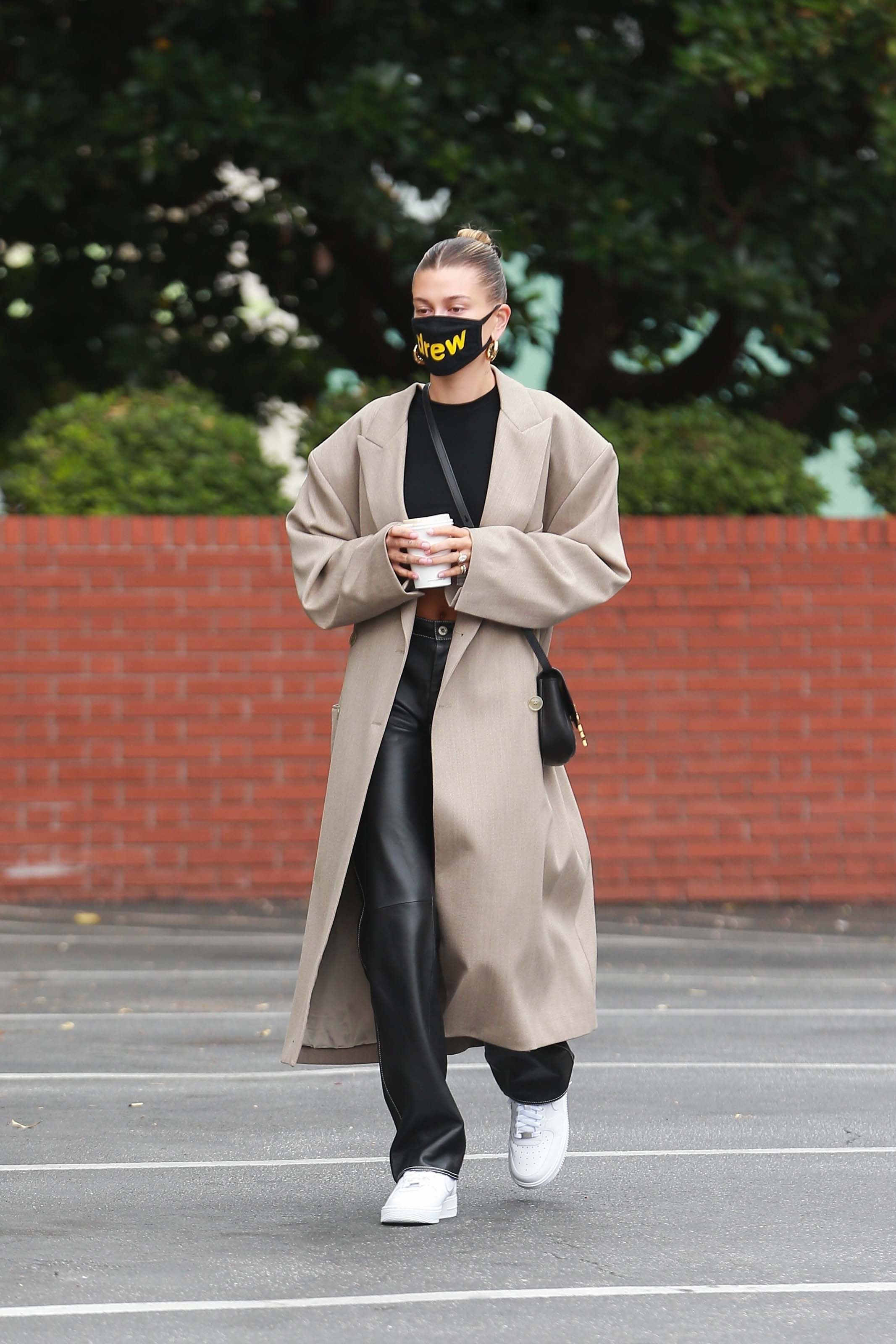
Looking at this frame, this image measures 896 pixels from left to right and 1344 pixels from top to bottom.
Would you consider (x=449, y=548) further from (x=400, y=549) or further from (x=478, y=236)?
(x=478, y=236)

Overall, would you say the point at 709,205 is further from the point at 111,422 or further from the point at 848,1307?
the point at 848,1307

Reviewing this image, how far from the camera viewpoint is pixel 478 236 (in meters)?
4.75

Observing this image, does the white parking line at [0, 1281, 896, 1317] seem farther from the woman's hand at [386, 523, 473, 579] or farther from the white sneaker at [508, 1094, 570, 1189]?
the woman's hand at [386, 523, 473, 579]

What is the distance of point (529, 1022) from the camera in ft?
14.9

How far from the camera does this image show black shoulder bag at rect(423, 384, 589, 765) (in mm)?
4621

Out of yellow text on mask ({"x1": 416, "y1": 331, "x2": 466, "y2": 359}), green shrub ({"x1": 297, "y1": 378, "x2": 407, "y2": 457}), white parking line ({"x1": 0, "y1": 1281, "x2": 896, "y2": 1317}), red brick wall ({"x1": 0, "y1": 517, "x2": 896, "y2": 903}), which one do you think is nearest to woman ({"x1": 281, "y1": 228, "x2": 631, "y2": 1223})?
yellow text on mask ({"x1": 416, "y1": 331, "x2": 466, "y2": 359})

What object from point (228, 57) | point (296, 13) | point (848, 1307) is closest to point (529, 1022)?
point (848, 1307)

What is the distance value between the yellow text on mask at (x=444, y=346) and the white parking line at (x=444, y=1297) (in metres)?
1.99

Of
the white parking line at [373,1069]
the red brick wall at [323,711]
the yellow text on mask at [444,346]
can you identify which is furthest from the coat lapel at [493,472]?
the red brick wall at [323,711]

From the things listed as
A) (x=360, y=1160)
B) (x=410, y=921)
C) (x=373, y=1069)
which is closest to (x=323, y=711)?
(x=373, y=1069)

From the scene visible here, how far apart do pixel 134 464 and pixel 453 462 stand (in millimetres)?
6600

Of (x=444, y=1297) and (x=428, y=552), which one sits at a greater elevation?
(x=428, y=552)

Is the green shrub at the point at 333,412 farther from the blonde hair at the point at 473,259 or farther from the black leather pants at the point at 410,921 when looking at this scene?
the black leather pants at the point at 410,921

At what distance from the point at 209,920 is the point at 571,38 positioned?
19.1ft
